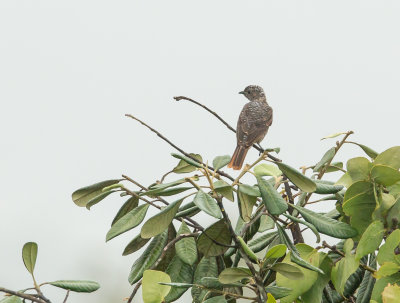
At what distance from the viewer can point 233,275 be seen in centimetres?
170

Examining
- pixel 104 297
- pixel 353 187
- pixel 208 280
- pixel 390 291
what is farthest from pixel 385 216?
pixel 104 297

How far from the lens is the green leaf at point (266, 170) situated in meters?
2.07

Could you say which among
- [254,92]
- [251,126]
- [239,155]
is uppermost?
[254,92]

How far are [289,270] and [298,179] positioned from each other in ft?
0.79

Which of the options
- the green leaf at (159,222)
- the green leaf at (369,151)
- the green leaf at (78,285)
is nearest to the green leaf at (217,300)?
the green leaf at (159,222)

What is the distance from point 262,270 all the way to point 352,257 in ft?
0.78

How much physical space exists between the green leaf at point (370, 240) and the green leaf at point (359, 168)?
0.20m

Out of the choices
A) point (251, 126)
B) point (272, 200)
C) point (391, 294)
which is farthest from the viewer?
point (251, 126)

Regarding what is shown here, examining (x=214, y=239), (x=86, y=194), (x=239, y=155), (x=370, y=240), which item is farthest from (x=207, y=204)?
(x=239, y=155)

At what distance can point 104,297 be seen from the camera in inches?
489

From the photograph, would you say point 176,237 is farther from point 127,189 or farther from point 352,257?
point 352,257

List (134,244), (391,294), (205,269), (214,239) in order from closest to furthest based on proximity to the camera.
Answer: (391,294), (214,239), (205,269), (134,244)

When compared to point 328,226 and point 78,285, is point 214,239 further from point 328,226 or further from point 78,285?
point 78,285

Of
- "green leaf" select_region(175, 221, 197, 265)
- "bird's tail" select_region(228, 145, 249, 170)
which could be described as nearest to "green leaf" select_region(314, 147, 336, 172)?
"green leaf" select_region(175, 221, 197, 265)
